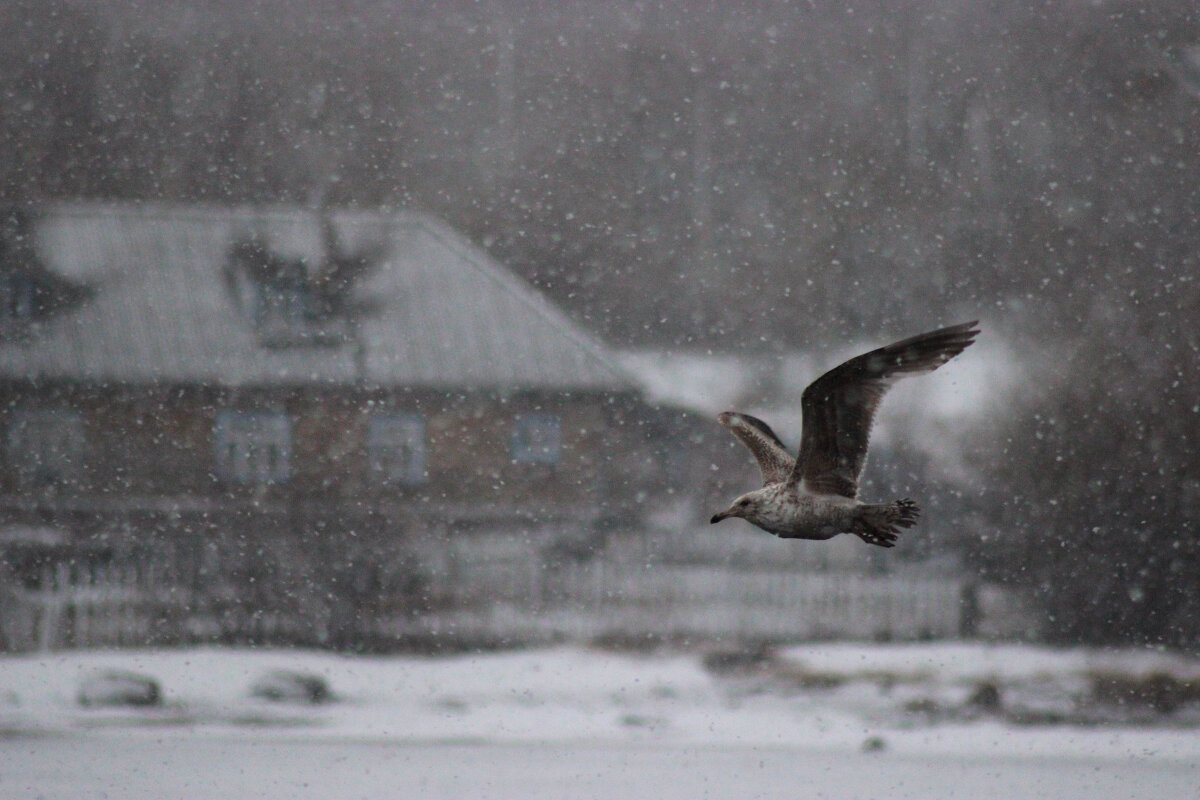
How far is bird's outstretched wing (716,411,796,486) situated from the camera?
122 cm

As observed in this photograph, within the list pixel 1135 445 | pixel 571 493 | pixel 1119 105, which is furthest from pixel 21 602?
pixel 1119 105

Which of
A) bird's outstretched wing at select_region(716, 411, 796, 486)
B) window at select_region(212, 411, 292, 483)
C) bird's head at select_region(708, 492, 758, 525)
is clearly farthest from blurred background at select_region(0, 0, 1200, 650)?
bird's head at select_region(708, 492, 758, 525)

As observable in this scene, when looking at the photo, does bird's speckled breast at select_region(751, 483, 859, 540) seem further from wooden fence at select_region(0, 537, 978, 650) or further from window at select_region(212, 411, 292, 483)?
window at select_region(212, 411, 292, 483)

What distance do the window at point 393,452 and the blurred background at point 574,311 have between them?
0.06ft

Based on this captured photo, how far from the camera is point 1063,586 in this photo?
575 cm

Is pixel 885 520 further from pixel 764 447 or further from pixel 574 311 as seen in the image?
pixel 574 311

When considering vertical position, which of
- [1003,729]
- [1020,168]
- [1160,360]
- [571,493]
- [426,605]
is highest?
[1020,168]

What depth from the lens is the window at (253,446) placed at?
17.6ft

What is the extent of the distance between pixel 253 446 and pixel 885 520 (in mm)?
4802

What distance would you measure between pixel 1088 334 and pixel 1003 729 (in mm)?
2099

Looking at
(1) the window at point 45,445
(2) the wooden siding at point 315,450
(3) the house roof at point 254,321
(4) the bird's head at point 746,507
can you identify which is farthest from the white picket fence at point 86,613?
(4) the bird's head at point 746,507

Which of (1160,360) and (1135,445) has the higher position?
(1160,360)

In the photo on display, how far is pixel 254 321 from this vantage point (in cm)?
569

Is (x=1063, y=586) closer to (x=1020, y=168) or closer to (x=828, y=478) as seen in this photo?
(x=1020, y=168)
